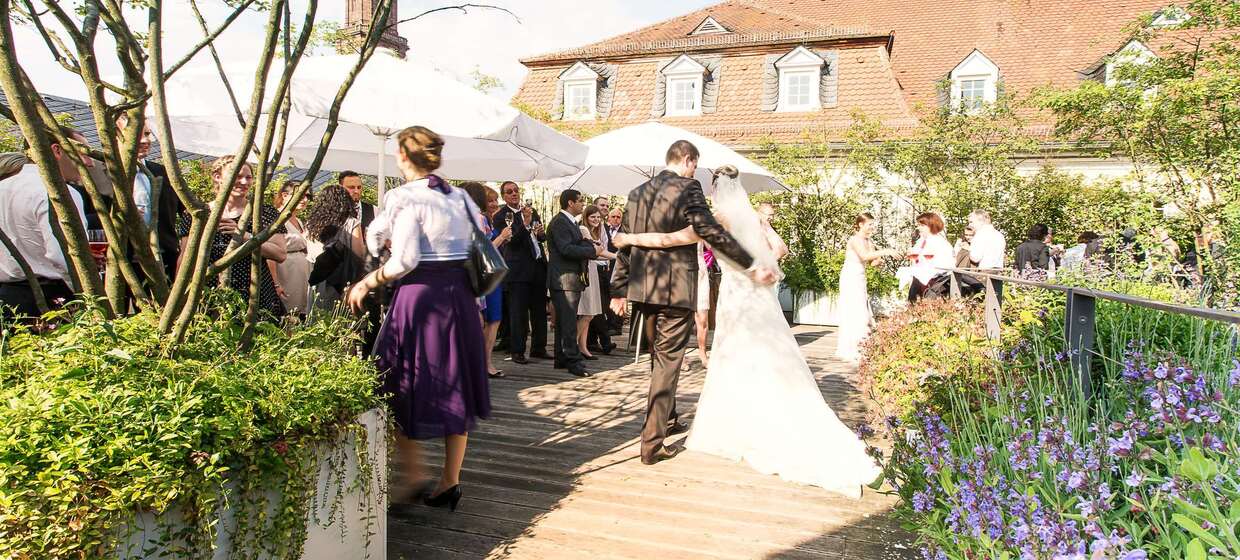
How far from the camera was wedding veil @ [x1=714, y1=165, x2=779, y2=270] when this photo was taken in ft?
18.5

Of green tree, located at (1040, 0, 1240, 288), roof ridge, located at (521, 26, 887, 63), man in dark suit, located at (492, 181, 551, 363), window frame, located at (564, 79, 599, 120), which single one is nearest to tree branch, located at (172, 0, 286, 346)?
man in dark suit, located at (492, 181, 551, 363)

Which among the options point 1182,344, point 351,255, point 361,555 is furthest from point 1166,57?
point 361,555

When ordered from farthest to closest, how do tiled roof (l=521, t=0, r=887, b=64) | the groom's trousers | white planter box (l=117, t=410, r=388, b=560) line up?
tiled roof (l=521, t=0, r=887, b=64)
the groom's trousers
white planter box (l=117, t=410, r=388, b=560)

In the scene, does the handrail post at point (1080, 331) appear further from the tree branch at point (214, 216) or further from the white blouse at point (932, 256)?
the white blouse at point (932, 256)

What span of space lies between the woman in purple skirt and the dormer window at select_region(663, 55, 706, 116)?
78.9 feet

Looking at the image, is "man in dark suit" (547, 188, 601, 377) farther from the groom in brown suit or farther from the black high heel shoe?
the black high heel shoe

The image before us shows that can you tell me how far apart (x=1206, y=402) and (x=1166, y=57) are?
1245 centimetres

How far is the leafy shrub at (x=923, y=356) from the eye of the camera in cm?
467

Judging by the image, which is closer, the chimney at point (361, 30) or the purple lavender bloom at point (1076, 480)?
the purple lavender bloom at point (1076, 480)

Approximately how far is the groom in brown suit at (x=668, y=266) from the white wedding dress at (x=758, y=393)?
302 millimetres

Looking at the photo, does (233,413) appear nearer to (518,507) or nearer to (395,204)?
(395,204)

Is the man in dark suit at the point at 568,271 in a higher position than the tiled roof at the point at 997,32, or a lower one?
lower

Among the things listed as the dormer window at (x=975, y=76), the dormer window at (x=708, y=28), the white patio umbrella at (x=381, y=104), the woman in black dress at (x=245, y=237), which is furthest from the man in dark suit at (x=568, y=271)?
the dormer window at (x=975, y=76)

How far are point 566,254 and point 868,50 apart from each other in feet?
65.3
